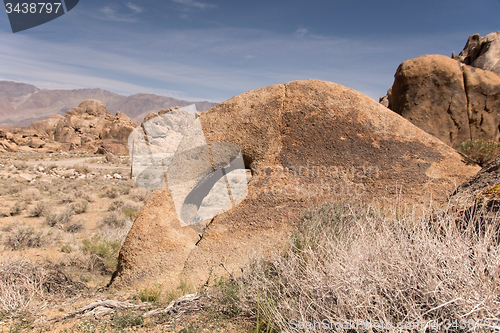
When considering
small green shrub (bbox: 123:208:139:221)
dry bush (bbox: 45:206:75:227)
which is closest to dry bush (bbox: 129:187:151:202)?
small green shrub (bbox: 123:208:139:221)

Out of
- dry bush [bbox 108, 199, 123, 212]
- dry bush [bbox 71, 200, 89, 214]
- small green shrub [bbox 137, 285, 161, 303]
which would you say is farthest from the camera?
dry bush [bbox 108, 199, 123, 212]

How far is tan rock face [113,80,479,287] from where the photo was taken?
3400 millimetres

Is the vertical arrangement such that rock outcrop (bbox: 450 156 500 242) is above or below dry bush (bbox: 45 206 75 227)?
above

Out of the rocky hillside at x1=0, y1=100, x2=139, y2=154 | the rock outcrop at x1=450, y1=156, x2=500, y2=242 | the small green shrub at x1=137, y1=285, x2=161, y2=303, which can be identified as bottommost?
the rocky hillside at x1=0, y1=100, x2=139, y2=154

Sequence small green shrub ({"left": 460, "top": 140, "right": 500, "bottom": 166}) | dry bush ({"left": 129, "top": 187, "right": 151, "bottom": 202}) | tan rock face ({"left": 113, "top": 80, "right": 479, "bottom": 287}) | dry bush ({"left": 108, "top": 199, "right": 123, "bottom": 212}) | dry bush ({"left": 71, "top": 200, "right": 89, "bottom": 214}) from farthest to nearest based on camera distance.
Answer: dry bush ({"left": 129, "top": 187, "right": 151, "bottom": 202}), dry bush ({"left": 108, "top": 199, "right": 123, "bottom": 212}), dry bush ({"left": 71, "top": 200, "right": 89, "bottom": 214}), small green shrub ({"left": 460, "top": 140, "right": 500, "bottom": 166}), tan rock face ({"left": 113, "top": 80, "right": 479, "bottom": 287})

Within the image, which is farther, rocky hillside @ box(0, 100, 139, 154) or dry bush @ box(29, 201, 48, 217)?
rocky hillside @ box(0, 100, 139, 154)

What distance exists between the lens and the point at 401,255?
6.34 ft

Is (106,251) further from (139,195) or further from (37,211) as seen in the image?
(139,195)

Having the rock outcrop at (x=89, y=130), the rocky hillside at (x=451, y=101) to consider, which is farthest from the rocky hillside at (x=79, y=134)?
the rocky hillside at (x=451, y=101)

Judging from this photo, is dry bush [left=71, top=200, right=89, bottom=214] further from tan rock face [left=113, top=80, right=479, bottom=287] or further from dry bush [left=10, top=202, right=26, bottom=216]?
tan rock face [left=113, top=80, right=479, bottom=287]

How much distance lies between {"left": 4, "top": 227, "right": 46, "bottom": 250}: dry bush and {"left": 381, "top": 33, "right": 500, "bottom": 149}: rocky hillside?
35.5 feet

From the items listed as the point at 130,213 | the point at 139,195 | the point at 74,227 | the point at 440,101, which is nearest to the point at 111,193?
the point at 139,195

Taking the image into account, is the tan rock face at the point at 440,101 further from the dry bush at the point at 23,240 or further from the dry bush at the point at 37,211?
the dry bush at the point at 37,211

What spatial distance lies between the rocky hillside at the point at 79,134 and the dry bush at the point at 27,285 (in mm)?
37719
